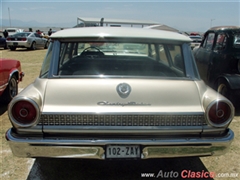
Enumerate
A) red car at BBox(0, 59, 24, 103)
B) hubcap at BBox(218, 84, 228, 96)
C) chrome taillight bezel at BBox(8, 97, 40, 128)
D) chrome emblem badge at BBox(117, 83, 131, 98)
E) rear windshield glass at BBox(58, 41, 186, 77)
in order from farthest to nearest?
hubcap at BBox(218, 84, 228, 96) < red car at BBox(0, 59, 24, 103) < rear windshield glass at BBox(58, 41, 186, 77) < chrome emblem badge at BBox(117, 83, 131, 98) < chrome taillight bezel at BBox(8, 97, 40, 128)

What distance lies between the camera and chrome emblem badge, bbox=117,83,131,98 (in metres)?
2.43

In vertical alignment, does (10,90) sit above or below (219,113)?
below

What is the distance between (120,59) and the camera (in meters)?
3.70

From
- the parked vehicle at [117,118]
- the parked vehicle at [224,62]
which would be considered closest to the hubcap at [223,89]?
the parked vehicle at [224,62]

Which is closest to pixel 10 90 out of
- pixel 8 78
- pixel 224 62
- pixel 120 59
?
pixel 8 78

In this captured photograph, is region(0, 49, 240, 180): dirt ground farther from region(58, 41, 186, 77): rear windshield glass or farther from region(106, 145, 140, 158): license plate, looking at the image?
region(58, 41, 186, 77): rear windshield glass

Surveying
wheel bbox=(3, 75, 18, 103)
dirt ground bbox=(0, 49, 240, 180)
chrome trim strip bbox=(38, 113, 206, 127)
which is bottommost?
dirt ground bbox=(0, 49, 240, 180)

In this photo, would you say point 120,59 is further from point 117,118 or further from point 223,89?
point 223,89

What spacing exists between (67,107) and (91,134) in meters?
0.35

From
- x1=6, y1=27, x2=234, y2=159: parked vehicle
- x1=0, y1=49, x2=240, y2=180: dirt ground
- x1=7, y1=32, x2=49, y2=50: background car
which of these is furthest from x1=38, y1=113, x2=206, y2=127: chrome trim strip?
x1=7, y1=32, x2=49, y2=50: background car

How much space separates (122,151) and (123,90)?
1.98 ft

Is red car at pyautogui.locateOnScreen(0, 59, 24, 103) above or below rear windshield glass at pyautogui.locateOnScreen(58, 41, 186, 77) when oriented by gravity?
below

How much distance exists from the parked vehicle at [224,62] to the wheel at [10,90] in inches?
184

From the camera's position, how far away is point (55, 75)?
261 centimetres
